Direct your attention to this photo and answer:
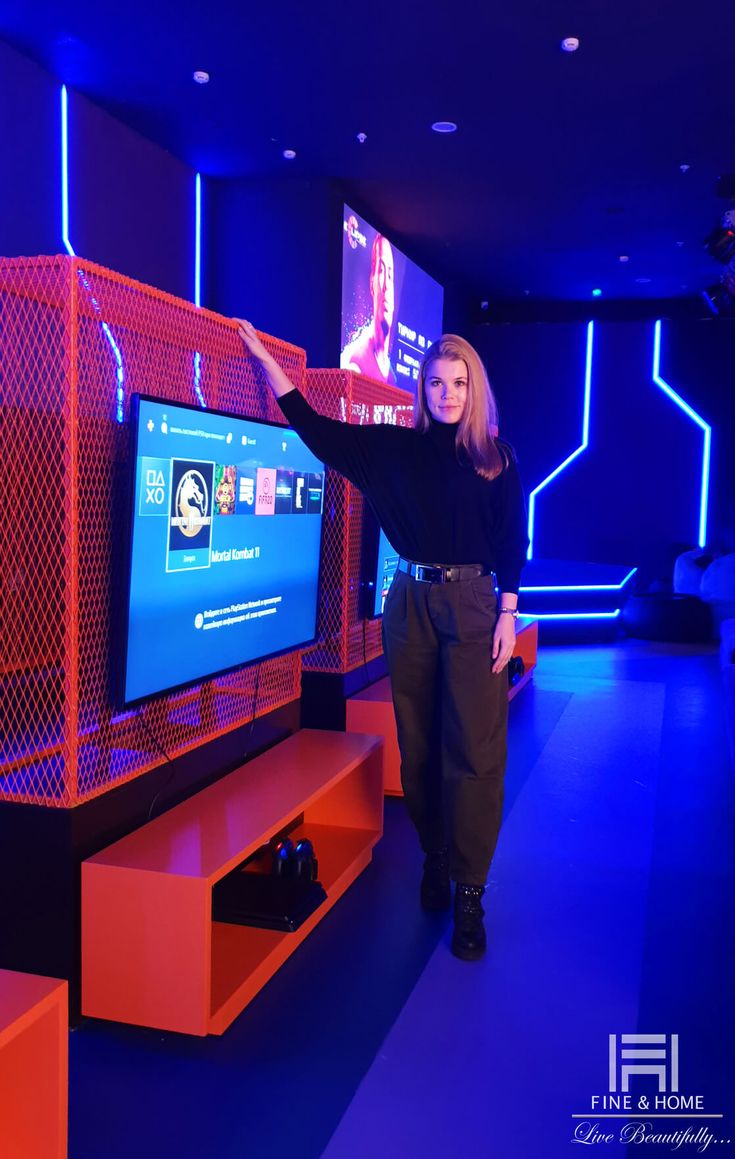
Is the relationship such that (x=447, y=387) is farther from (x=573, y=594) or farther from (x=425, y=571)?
(x=573, y=594)

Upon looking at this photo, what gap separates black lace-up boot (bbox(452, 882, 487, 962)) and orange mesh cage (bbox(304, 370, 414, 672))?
134 cm

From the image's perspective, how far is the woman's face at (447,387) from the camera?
2.56 meters

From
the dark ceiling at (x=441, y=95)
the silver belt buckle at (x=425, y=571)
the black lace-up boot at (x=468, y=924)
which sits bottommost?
the black lace-up boot at (x=468, y=924)

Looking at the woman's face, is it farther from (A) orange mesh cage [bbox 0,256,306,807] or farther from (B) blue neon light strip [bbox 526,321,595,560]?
(B) blue neon light strip [bbox 526,321,595,560]

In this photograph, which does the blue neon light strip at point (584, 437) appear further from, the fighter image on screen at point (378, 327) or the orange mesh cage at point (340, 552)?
the orange mesh cage at point (340, 552)

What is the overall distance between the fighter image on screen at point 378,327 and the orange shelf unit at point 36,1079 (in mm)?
5458

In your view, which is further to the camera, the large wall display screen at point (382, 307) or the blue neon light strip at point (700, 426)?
the blue neon light strip at point (700, 426)

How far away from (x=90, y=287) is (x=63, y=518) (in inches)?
21.5

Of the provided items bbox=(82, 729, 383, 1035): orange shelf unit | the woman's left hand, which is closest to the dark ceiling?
the woman's left hand

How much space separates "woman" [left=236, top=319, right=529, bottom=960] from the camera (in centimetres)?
259

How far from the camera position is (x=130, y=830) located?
2402 mm

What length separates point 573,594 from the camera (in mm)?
8055

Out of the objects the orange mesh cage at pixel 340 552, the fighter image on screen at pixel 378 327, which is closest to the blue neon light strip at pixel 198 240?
the fighter image on screen at pixel 378 327

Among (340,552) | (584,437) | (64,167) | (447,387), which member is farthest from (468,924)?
(584,437)
